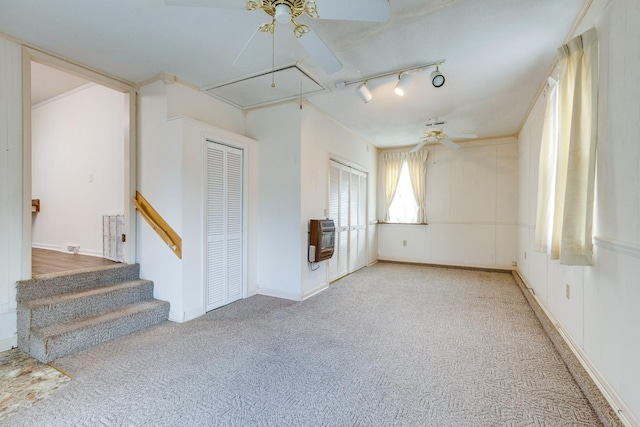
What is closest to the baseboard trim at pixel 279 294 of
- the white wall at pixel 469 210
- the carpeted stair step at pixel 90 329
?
the carpeted stair step at pixel 90 329

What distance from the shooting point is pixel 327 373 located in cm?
205

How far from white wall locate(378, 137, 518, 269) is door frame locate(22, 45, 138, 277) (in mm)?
5207

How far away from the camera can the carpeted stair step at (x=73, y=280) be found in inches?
101

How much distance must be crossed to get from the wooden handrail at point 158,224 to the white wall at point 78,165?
804 mm

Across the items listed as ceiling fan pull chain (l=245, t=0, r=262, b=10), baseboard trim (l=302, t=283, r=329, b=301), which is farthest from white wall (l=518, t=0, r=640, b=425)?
baseboard trim (l=302, t=283, r=329, b=301)

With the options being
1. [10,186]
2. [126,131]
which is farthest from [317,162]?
[10,186]

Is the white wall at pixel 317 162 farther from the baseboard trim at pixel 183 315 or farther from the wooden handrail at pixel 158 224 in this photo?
the wooden handrail at pixel 158 224

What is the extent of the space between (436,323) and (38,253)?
568 centimetres

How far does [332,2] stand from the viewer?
5.04 ft

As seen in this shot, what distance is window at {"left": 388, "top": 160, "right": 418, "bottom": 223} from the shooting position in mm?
6438

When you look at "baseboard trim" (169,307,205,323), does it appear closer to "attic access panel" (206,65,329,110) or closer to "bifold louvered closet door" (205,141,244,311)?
"bifold louvered closet door" (205,141,244,311)

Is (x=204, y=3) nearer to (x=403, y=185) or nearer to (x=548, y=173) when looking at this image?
(x=548, y=173)

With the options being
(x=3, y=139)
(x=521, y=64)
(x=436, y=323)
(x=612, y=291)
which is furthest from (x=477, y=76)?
(x=3, y=139)

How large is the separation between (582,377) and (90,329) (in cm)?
379
